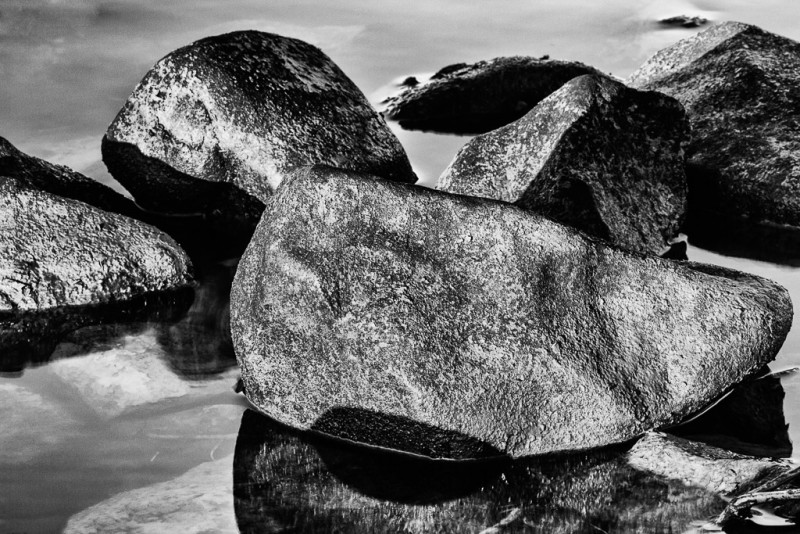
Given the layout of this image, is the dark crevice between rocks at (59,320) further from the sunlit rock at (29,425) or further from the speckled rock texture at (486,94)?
the speckled rock texture at (486,94)

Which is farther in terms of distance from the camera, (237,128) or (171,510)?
(237,128)

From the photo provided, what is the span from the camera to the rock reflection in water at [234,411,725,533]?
11.4ft

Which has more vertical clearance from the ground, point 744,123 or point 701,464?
point 744,123

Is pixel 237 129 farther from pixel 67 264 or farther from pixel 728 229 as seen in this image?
pixel 728 229

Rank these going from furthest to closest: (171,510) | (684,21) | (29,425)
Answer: (684,21) → (29,425) → (171,510)

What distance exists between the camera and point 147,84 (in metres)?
6.05

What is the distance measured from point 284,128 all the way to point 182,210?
2.83ft

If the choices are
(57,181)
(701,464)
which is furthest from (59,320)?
(701,464)

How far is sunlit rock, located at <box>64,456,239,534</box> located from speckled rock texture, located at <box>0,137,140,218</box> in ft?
8.22

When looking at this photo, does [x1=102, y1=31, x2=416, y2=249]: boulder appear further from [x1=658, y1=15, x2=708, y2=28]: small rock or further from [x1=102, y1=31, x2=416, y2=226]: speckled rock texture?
[x1=658, y1=15, x2=708, y2=28]: small rock

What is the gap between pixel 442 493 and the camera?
3.63 metres

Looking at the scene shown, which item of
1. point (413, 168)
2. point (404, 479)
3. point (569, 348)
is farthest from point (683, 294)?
point (413, 168)

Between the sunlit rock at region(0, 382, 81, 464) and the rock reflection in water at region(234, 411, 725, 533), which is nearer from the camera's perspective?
the rock reflection in water at region(234, 411, 725, 533)

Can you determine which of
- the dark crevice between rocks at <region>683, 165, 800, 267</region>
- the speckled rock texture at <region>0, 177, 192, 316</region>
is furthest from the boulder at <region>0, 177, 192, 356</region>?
the dark crevice between rocks at <region>683, 165, 800, 267</region>
